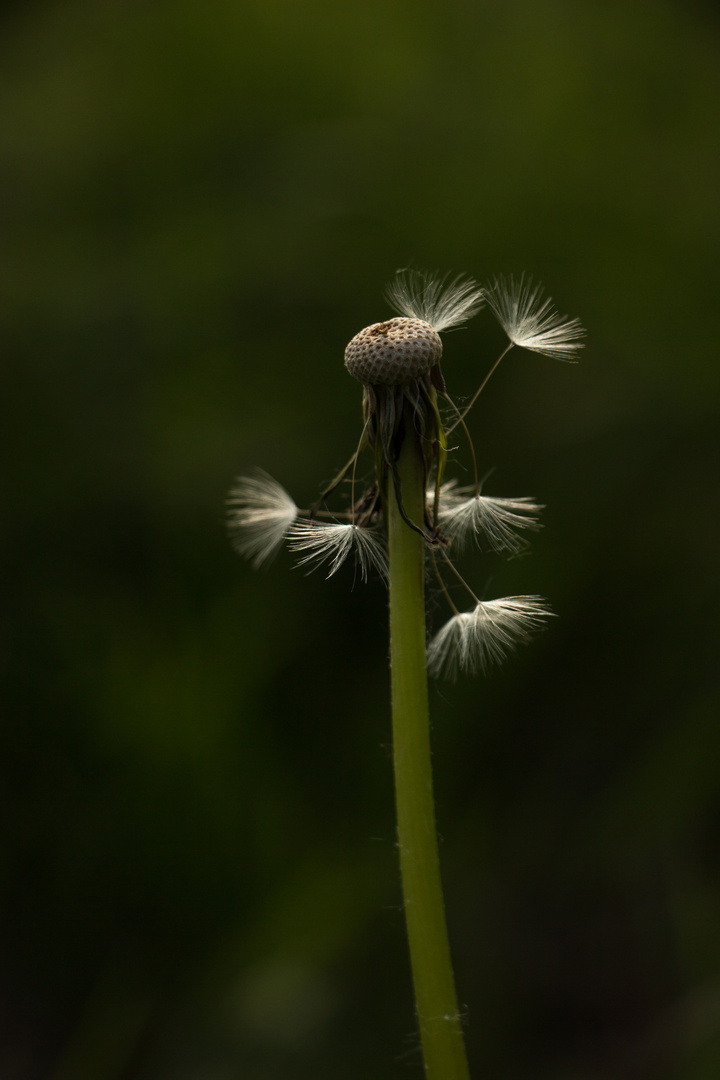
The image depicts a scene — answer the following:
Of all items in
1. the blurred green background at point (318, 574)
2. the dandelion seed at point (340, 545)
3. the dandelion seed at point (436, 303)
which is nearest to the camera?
the dandelion seed at point (340, 545)

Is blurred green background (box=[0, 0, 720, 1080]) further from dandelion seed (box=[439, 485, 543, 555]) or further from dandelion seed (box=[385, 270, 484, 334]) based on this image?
dandelion seed (box=[385, 270, 484, 334])

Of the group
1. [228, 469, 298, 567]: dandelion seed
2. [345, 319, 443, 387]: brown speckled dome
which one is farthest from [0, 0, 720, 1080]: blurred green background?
[345, 319, 443, 387]: brown speckled dome

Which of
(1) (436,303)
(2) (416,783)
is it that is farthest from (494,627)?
(1) (436,303)

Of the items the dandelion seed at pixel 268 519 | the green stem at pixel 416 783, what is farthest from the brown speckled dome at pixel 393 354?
the dandelion seed at pixel 268 519

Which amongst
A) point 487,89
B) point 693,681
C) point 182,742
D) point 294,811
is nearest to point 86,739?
point 182,742

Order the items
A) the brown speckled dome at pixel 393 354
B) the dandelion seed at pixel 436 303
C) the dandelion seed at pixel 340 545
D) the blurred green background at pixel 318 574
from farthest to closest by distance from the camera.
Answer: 1. the blurred green background at pixel 318 574
2. the dandelion seed at pixel 436 303
3. the dandelion seed at pixel 340 545
4. the brown speckled dome at pixel 393 354

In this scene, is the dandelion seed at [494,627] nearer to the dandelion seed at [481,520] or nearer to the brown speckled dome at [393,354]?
the dandelion seed at [481,520]

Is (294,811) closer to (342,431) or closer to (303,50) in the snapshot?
(342,431)
